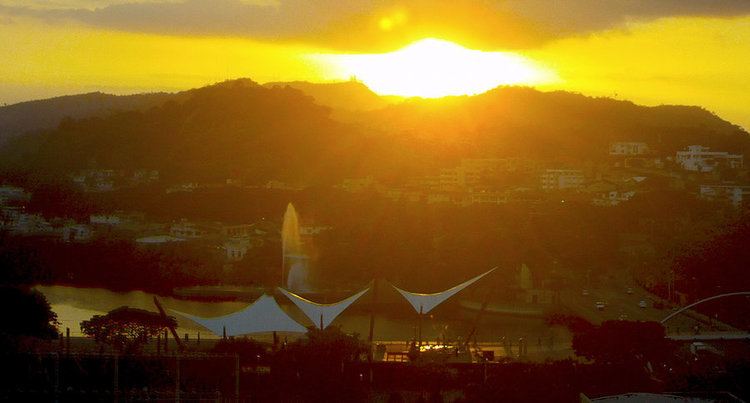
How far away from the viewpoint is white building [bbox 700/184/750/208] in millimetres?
19562

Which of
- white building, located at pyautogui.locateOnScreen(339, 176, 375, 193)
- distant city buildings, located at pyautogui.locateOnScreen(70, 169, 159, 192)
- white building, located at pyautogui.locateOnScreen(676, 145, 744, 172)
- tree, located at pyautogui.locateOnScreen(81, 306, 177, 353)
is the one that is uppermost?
white building, located at pyautogui.locateOnScreen(676, 145, 744, 172)

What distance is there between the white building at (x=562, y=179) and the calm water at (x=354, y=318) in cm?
1066

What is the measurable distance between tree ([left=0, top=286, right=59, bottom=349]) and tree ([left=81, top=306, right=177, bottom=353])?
1.06 feet

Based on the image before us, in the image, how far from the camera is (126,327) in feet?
28.3

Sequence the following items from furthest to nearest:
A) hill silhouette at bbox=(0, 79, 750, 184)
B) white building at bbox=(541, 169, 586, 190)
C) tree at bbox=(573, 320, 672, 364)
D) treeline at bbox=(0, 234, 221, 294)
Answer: hill silhouette at bbox=(0, 79, 750, 184) < white building at bbox=(541, 169, 586, 190) < treeline at bbox=(0, 234, 221, 294) < tree at bbox=(573, 320, 672, 364)

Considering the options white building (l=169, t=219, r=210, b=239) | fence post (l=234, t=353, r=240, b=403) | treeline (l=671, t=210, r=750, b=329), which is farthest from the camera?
white building (l=169, t=219, r=210, b=239)

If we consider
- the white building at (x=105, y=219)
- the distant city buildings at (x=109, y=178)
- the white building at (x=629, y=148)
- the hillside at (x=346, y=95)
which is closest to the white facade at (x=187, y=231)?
the white building at (x=105, y=219)

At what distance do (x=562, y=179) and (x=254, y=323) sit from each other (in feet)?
48.2

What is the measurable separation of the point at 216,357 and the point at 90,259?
7670 millimetres

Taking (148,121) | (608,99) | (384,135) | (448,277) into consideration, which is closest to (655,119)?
(608,99)

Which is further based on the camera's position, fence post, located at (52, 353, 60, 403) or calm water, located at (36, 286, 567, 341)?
calm water, located at (36, 286, 567, 341)

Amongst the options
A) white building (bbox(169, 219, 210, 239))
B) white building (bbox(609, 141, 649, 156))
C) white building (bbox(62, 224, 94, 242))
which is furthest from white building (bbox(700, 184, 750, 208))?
white building (bbox(62, 224, 94, 242))

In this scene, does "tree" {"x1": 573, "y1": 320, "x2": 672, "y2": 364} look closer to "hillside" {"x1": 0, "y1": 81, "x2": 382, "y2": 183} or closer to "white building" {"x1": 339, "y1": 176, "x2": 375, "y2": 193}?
"white building" {"x1": 339, "y1": 176, "x2": 375, "y2": 193}

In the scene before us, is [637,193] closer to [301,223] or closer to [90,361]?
[301,223]
